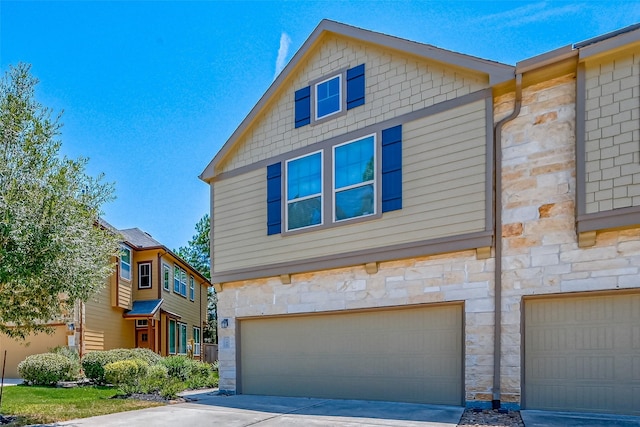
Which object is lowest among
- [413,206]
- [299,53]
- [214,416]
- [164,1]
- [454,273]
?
[214,416]

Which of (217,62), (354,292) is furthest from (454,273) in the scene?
(217,62)

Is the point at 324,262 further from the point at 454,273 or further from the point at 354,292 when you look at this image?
the point at 454,273

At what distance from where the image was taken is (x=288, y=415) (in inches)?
300

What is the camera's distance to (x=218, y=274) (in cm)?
1140

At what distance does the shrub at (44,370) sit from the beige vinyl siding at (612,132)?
1435 cm

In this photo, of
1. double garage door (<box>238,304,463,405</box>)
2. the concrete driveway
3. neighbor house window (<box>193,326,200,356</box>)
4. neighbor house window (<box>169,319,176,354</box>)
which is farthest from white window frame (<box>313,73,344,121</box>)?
neighbor house window (<box>193,326,200,356</box>)

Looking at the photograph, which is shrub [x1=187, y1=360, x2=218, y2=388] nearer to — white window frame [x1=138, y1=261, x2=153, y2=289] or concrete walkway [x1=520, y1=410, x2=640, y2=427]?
white window frame [x1=138, y1=261, x2=153, y2=289]

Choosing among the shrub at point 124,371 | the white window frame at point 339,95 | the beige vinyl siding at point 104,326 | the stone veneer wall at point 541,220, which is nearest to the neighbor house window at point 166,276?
the beige vinyl siding at point 104,326

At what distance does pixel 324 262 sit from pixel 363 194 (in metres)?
1.68

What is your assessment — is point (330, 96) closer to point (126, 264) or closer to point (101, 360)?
point (101, 360)

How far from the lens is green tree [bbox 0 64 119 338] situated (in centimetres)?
665

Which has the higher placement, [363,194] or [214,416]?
[363,194]

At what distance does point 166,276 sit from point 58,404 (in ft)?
40.8

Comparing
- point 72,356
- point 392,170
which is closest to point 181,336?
point 72,356
